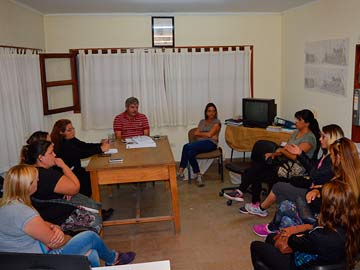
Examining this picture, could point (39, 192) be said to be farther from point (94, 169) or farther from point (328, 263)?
point (328, 263)

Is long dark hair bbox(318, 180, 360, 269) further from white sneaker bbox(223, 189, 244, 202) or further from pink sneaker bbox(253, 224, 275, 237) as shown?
white sneaker bbox(223, 189, 244, 202)

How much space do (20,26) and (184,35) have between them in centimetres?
253

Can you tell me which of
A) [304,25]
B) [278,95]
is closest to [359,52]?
[304,25]

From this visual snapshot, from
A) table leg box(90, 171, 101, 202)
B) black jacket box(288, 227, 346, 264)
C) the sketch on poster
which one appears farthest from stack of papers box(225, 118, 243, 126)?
black jacket box(288, 227, 346, 264)

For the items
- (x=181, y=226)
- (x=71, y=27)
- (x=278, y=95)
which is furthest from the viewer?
(x=278, y=95)

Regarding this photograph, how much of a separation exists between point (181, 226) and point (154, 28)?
3.42 m

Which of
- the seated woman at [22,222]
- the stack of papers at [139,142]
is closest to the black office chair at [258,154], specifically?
the stack of papers at [139,142]

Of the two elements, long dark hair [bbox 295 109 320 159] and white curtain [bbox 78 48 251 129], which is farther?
white curtain [bbox 78 48 251 129]

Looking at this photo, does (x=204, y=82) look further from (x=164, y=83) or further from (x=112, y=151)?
(x=112, y=151)

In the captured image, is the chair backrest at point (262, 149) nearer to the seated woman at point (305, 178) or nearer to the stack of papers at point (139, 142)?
the seated woman at point (305, 178)

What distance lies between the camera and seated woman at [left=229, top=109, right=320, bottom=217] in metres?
4.26

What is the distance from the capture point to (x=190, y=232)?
12.9 feet

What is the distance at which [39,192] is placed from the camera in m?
2.78

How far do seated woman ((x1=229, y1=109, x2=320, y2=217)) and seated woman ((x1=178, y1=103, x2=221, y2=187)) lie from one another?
1051 millimetres
